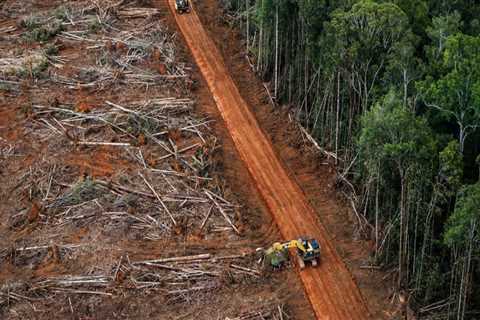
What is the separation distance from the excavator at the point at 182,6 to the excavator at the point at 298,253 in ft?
88.6

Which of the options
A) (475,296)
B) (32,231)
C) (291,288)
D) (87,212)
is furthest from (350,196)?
(32,231)

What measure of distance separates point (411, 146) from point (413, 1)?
9.52 metres

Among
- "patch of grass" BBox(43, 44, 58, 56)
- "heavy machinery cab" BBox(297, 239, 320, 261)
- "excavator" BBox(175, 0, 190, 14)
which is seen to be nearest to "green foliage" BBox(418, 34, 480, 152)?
"heavy machinery cab" BBox(297, 239, 320, 261)

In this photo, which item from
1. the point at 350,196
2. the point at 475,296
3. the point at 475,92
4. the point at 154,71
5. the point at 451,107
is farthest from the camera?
the point at 154,71

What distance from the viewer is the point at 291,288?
90.6 ft

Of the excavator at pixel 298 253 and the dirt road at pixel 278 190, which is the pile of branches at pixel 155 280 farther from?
the dirt road at pixel 278 190

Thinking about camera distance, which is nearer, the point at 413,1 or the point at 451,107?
the point at 451,107

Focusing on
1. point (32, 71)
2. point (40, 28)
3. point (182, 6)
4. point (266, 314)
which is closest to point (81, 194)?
point (266, 314)

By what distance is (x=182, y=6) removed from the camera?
49250mm

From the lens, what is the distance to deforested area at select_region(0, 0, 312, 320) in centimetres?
2709

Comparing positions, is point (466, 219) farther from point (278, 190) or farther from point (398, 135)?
point (278, 190)

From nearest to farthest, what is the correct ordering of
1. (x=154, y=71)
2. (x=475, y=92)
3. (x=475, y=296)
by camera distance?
(x=475, y=92) < (x=475, y=296) < (x=154, y=71)

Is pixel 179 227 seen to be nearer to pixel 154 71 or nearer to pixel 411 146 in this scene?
pixel 411 146

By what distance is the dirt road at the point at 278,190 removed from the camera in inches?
1068
